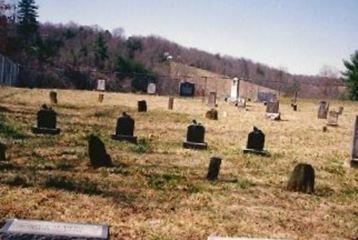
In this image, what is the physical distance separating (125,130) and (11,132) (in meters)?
3.83

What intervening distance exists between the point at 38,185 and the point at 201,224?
369cm

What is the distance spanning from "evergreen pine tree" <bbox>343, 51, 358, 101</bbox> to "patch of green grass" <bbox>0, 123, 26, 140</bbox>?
160 feet

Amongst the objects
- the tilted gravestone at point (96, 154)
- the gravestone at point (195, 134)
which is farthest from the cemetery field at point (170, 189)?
the gravestone at point (195, 134)

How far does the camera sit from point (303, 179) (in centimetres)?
1213

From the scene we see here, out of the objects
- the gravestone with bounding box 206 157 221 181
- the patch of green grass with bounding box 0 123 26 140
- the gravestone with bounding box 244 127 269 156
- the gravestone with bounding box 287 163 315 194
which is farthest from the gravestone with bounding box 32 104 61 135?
the gravestone with bounding box 287 163 315 194

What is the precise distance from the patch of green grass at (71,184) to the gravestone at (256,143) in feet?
24.2

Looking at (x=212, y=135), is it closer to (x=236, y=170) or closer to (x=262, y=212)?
(x=236, y=170)

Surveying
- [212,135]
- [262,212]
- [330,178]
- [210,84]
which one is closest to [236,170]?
[330,178]

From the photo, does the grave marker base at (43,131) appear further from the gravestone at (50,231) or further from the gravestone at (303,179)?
the gravestone at (50,231)

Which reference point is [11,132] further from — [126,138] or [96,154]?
[96,154]

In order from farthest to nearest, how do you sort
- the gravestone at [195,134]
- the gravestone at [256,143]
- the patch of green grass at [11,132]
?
the gravestone at [195,134] → the gravestone at [256,143] → the patch of green grass at [11,132]

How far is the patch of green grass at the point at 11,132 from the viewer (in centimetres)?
1599

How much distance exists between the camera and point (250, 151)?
16922 mm

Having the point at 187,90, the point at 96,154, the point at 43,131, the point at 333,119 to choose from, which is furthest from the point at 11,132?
the point at 187,90
